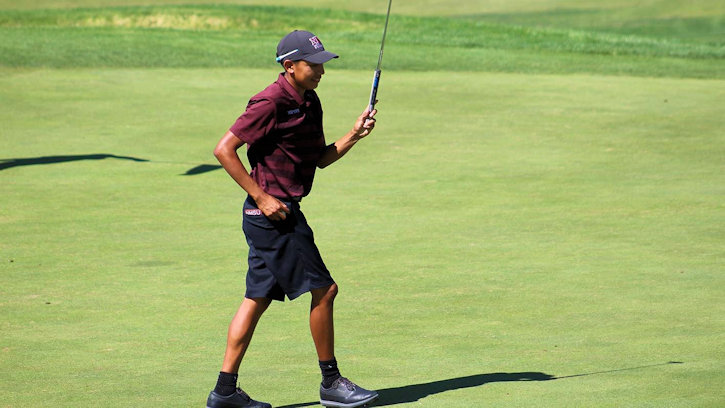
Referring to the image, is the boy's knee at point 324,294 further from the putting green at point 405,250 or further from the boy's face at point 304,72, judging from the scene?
the boy's face at point 304,72

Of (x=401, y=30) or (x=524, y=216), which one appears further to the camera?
(x=401, y=30)

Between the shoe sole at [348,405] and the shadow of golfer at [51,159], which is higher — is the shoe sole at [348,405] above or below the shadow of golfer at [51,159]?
above

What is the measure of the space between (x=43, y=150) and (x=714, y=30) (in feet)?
62.0

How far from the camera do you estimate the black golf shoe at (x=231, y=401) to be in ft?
18.1

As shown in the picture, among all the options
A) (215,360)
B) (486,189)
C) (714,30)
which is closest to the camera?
(215,360)

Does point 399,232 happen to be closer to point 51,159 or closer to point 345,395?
point 345,395

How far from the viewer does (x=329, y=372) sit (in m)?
5.68

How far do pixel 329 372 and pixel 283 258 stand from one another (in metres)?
0.58

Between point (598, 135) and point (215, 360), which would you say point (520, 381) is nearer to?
point (215, 360)

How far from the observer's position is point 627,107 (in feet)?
53.5

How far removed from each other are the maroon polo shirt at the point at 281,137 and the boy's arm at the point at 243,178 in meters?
0.06

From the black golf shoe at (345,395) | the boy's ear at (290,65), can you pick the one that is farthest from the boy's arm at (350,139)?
the black golf shoe at (345,395)

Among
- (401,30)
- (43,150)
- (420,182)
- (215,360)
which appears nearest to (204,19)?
(401,30)

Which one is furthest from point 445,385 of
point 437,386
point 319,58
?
point 319,58
